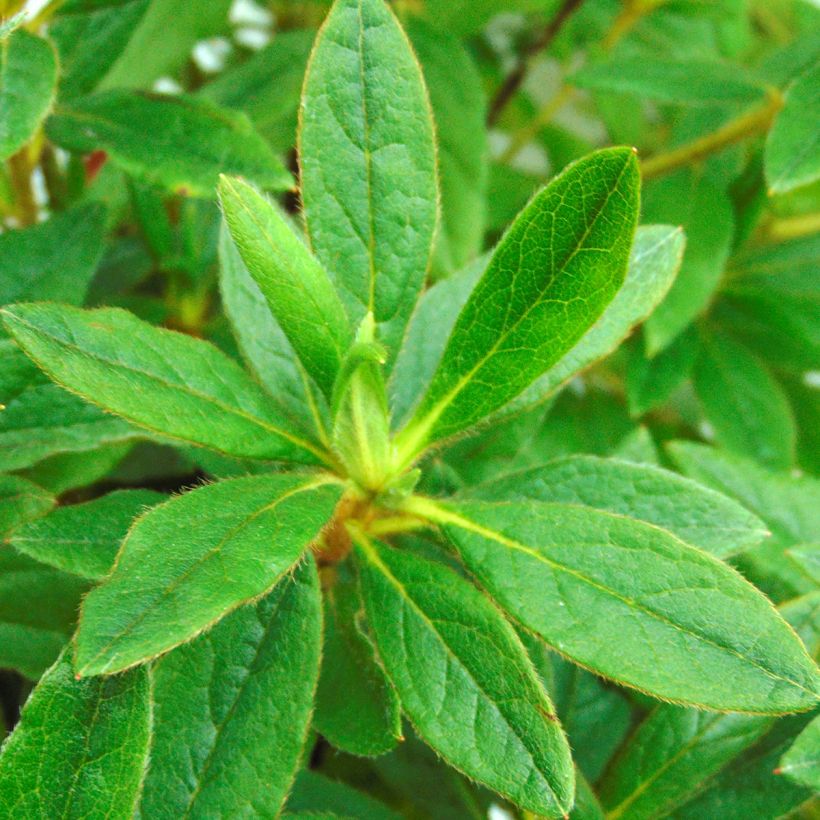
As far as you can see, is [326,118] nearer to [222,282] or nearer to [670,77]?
Answer: [222,282]

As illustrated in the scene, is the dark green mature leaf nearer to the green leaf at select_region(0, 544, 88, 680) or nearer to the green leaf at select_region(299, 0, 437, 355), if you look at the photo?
the green leaf at select_region(0, 544, 88, 680)

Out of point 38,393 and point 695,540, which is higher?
point 38,393

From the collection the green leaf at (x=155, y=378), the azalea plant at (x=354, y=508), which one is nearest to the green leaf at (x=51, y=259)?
the azalea plant at (x=354, y=508)

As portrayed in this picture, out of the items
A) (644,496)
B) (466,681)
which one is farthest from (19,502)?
(644,496)

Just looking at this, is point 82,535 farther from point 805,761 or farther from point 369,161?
point 805,761

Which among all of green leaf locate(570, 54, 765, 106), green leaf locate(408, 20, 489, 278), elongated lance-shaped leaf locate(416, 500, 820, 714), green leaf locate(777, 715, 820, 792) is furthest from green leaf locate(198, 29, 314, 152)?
green leaf locate(777, 715, 820, 792)

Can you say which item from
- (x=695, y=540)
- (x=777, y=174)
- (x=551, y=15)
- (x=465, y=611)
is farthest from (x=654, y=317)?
(x=551, y=15)
